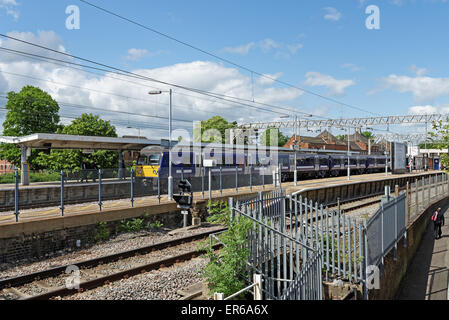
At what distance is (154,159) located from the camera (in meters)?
22.2

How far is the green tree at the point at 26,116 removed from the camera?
38.4 metres

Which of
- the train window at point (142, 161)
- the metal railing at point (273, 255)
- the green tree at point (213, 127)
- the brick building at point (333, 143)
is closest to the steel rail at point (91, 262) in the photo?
the metal railing at point (273, 255)

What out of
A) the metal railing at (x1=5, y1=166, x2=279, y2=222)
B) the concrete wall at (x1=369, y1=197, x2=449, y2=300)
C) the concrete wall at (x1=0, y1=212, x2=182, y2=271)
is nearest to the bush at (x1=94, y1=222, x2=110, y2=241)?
the concrete wall at (x1=0, y1=212, x2=182, y2=271)

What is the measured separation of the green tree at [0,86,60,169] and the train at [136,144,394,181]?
22321mm

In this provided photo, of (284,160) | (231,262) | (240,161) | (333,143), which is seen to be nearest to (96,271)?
(231,262)

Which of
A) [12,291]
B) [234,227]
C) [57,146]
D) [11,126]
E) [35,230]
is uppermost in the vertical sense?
[11,126]

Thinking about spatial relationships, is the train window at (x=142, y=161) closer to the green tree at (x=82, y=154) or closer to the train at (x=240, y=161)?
the train at (x=240, y=161)

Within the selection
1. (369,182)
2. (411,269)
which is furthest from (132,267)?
(369,182)

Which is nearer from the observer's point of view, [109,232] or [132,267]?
[132,267]

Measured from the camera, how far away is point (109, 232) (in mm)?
12180

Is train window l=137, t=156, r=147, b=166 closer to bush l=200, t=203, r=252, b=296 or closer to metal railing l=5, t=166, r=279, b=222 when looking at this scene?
metal railing l=5, t=166, r=279, b=222

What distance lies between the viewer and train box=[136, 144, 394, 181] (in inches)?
877
